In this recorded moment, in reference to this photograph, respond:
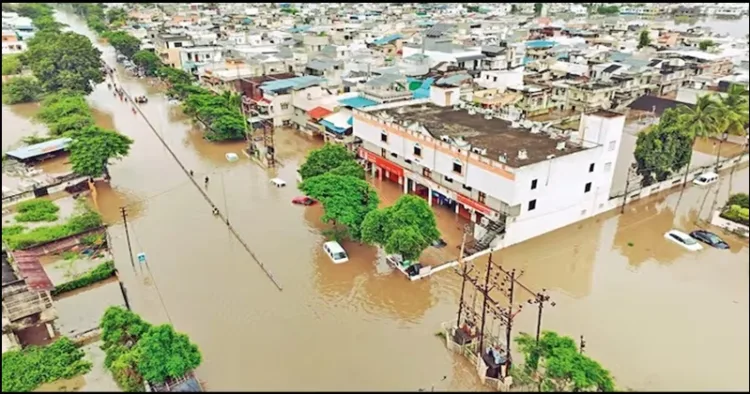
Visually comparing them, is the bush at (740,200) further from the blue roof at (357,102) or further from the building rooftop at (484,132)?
the blue roof at (357,102)

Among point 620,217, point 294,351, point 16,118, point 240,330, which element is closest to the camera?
point 294,351

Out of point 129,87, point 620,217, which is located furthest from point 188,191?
point 129,87

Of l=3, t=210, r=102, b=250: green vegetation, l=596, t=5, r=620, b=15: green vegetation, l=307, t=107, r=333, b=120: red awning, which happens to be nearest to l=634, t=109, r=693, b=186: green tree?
l=307, t=107, r=333, b=120: red awning

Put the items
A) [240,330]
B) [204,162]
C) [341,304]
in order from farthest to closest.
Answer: [204,162], [341,304], [240,330]

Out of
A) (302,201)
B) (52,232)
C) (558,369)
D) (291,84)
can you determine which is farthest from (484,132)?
(52,232)

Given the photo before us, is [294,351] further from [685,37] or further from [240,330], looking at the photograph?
[685,37]

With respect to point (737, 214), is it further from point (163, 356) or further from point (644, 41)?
point (644, 41)

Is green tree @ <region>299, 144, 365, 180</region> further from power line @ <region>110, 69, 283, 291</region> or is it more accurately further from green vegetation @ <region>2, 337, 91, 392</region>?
green vegetation @ <region>2, 337, 91, 392</region>
